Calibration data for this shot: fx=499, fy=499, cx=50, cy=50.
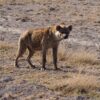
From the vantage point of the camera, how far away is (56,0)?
31.2 metres

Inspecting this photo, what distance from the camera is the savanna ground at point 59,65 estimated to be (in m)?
9.89

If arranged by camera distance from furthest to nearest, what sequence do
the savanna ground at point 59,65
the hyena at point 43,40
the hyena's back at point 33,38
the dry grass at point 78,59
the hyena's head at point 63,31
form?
1. the dry grass at point 78,59
2. the hyena's back at point 33,38
3. the hyena at point 43,40
4. the hyena's head at point 63,31
5. the savanna ground at point 59,65

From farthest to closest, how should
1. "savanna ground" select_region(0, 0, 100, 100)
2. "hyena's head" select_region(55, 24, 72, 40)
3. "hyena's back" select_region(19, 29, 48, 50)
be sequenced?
"hyena's back" select_region(19, 29, 48, 50) → "hyena's head" select_region(55, 24, 72, 40) → "savanna ground" select_region(0, 0, 100, 100)

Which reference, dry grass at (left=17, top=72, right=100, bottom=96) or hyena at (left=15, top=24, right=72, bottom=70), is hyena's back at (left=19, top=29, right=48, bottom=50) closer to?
hyena at (left=15, top=24, right=72, bottom=70)

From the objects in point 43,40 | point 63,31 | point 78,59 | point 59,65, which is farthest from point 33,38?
point 78,59

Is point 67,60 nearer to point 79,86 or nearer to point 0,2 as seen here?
point 79,86

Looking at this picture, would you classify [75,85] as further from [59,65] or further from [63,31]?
[59,65]

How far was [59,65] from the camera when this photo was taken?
1288 centimetres

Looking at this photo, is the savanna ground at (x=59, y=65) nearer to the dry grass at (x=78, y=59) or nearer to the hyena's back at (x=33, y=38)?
the dry grass at (x=78, y=59)

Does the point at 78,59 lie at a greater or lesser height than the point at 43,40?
lesser

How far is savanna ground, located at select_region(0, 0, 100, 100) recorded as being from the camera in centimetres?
989

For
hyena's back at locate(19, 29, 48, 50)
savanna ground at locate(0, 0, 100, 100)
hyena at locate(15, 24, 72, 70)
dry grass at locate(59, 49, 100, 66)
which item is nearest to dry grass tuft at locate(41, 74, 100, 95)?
savanna ground at locate(0, 0, 100, 100)

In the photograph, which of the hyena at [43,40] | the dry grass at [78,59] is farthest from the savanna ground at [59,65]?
the hyena at [43,40]

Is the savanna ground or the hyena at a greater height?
the hyena
